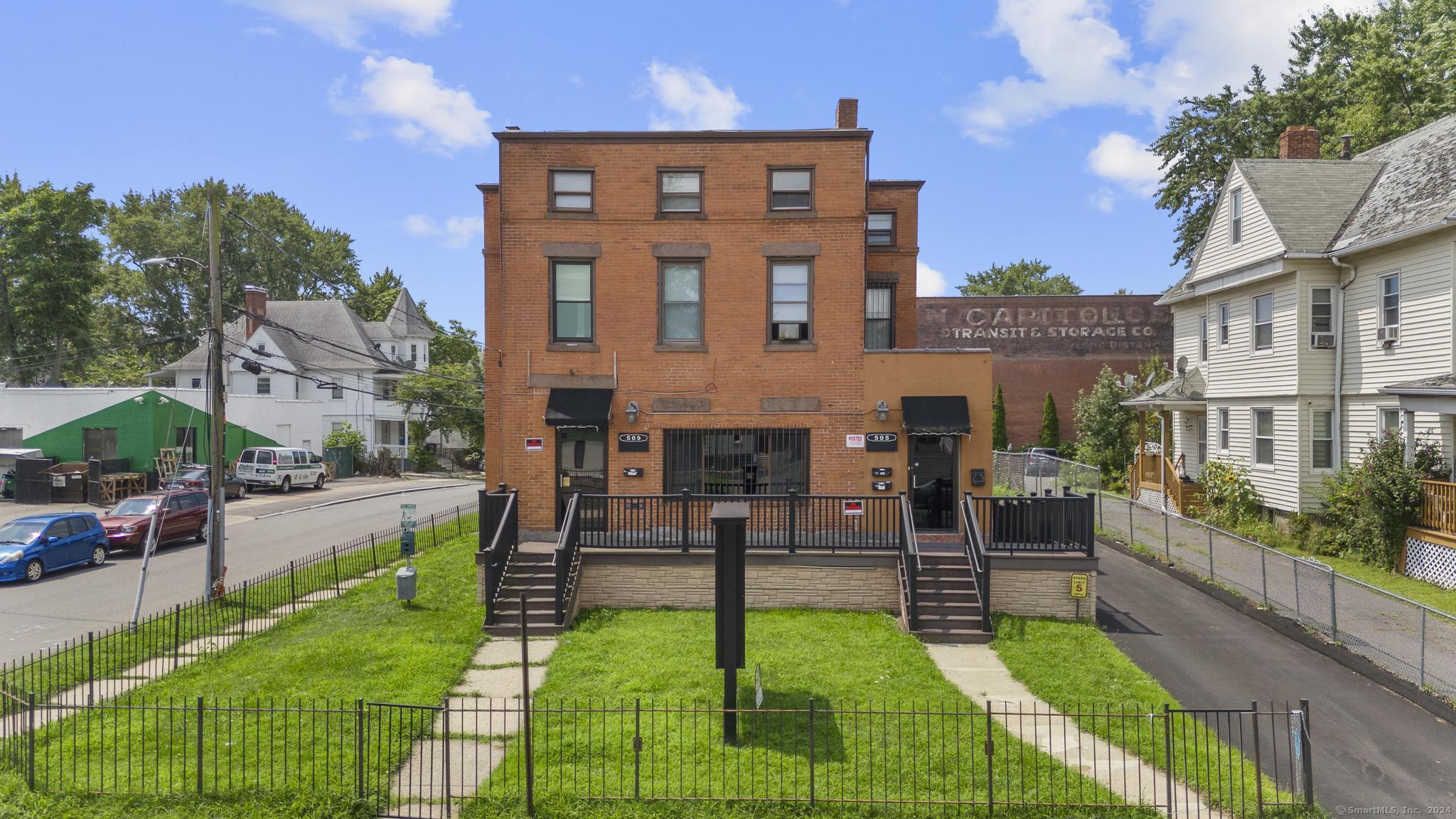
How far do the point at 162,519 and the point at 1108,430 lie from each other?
3403 centimetres

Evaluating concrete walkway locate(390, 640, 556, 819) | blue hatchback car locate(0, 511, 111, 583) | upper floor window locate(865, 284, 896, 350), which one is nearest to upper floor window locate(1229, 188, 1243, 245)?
upper floor window locate(865, 284, 896, 350)

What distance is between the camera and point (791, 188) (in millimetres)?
17484

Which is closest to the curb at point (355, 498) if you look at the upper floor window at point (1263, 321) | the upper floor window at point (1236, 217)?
the upper floor window at point (1263, 321)

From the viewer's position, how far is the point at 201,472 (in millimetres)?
33656

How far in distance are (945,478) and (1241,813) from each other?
10.1m

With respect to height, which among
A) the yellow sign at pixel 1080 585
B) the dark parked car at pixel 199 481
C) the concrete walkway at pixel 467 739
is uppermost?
the dark parked car at pixel 199 481

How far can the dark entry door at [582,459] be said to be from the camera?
1756 cm

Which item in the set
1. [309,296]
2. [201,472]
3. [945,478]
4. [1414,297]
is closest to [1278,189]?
[1414,297]

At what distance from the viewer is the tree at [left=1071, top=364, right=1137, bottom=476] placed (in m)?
36.1

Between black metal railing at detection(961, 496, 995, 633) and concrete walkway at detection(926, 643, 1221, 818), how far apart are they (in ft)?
2.85

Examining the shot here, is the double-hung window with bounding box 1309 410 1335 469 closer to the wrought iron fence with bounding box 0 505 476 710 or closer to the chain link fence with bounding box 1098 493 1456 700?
the chain link fence with bounding box 1098 493 1456 700

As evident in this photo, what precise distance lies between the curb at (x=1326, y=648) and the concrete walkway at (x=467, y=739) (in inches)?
444

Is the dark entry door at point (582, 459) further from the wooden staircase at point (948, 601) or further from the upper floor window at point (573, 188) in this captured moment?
the wooden staircase at point (948, 601)

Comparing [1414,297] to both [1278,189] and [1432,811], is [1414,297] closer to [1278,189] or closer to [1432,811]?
[1278,189]
